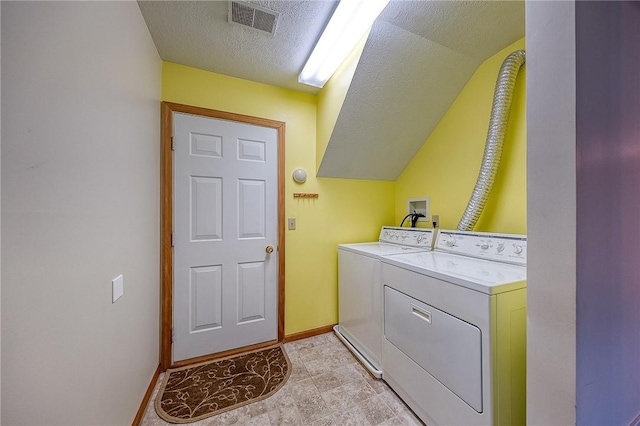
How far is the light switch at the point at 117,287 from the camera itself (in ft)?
3.32

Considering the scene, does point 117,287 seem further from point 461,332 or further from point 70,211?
point 461,332

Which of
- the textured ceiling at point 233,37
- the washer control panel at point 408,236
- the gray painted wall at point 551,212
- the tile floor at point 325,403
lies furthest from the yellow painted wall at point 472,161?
the tile floor at point 325,403

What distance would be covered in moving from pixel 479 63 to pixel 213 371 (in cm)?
315

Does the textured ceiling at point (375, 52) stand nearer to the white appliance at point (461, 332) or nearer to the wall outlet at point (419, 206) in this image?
the wall outlet at point (419, 206)

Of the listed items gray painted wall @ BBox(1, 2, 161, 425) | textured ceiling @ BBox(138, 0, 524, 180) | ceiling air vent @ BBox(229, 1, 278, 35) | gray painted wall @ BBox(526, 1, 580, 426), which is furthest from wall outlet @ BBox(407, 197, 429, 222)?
gray painted wall @ BBox(1, 2, 161, 425)

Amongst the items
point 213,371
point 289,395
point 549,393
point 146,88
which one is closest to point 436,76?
point 549,393

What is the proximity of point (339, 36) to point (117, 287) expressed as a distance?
191 cm

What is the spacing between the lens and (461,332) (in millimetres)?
1049

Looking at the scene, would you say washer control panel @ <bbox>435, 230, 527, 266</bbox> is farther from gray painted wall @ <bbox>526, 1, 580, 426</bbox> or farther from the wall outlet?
gray painted wall @ <bbox>526, 1, 580, 426</bbox>

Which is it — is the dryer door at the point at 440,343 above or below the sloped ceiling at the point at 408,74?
below

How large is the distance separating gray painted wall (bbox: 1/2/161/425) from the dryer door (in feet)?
4.85

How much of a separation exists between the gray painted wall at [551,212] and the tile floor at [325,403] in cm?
88

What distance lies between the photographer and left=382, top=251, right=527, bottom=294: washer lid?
0.98 m

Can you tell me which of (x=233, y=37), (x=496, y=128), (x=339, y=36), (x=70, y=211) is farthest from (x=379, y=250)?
(x=233, y=37)
